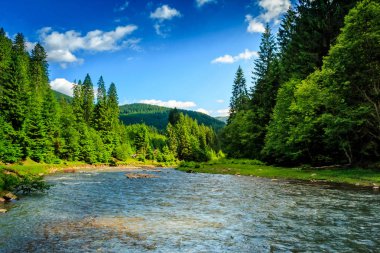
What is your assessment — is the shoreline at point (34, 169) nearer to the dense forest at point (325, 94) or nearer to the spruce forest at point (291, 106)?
the spruce forest at point (291, 106)

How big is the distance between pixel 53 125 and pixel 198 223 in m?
67.0

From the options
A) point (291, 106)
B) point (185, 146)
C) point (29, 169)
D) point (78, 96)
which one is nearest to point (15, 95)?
point (29, 169)

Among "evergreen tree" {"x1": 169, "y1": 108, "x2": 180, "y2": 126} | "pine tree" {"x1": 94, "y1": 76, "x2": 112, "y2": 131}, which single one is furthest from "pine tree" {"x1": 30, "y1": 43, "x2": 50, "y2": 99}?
"evergreen tree" {"x1": 169, "y1": 108, "x2": 180, "y2": 126}

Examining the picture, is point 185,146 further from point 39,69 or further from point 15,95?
point 15,95

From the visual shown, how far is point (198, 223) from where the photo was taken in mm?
17000

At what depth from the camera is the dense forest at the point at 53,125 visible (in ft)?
203

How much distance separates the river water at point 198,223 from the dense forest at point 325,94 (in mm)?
14177

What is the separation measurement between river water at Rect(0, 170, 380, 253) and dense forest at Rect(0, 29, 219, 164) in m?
39.1

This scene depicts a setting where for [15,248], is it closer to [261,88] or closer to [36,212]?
[36,212]

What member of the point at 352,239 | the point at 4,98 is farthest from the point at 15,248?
the point at 4,98

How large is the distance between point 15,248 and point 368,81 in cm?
3574

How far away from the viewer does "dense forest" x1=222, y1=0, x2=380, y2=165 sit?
35250 mm

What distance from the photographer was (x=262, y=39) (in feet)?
275

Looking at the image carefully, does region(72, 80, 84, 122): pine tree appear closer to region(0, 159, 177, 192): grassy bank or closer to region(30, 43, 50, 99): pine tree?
region(30, 43, 50, 99): pine tree
